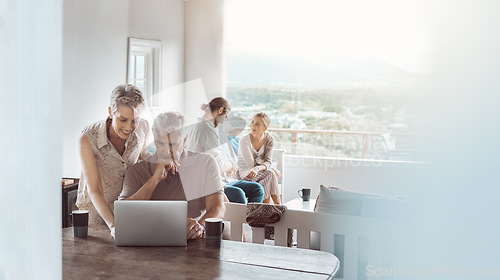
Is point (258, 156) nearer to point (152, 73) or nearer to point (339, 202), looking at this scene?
point (152, 73)

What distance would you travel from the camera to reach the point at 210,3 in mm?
6793

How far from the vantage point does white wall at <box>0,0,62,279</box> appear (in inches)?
14.6

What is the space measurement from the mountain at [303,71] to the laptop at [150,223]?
497 cm

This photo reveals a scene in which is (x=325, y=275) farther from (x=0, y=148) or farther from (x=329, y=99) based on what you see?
(x=329, y=99)

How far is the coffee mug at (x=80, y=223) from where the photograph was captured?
6.95 ft

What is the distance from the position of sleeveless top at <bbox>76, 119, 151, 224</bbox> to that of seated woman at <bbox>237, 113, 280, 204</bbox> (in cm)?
240

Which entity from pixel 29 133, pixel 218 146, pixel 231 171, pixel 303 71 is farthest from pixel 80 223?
pixel 303 71

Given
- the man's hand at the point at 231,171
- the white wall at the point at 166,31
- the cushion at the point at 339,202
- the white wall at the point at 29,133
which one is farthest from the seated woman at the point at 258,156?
the white wall at the point at 29,133

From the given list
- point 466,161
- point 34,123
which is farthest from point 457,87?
point 34,123

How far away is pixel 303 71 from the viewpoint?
270 inches

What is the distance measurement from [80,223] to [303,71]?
200 inches

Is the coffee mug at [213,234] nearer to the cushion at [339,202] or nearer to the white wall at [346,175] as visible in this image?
the cushion at [339,202]

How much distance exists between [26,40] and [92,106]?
4.77 metres

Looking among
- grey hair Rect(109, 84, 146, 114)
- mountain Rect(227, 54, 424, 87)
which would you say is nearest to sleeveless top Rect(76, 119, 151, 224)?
grey hair Rect(109, 84, 146, 114)
